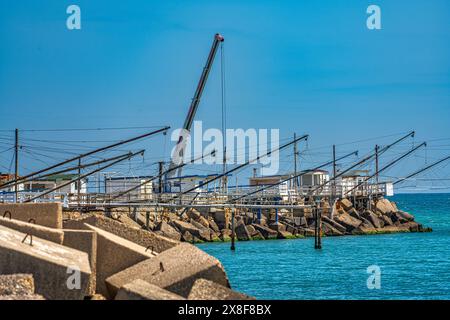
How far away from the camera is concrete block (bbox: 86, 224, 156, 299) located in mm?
11841

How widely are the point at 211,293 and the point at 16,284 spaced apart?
1912 mm

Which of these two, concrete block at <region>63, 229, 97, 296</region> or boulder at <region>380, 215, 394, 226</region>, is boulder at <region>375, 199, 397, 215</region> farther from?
concrete block at <region>63, 229, 97, 296</region>

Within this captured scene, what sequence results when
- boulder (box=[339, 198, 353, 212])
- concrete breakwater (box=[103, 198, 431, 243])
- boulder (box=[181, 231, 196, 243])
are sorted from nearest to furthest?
boulder (box=[181, 231, 196, 243]), concrete breakwater (box=[103, 198, 431, 243]), boulder (box=[339, 198, 353, 212])

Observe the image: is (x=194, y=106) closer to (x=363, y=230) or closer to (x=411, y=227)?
(x=363, y=230)

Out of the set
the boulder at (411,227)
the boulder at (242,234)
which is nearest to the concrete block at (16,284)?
the boulder at (242,234)

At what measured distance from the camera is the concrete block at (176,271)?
1012 cm

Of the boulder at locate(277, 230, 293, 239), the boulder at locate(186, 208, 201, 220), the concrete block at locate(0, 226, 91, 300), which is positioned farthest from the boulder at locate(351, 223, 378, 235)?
the concrete block at locate(0, 226, 91, 300)

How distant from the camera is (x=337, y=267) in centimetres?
3688

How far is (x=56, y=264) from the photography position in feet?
Answer: 31.6

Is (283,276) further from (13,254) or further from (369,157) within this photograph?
(369,157)

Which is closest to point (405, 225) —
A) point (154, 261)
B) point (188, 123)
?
point (188, 123)

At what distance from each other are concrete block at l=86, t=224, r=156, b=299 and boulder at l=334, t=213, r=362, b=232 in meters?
54.9

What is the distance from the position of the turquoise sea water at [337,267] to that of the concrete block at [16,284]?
16.6m

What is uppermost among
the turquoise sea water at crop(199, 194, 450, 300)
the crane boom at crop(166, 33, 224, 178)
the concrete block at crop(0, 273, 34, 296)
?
the crane boom at crop(166, 33, 224, 178)
